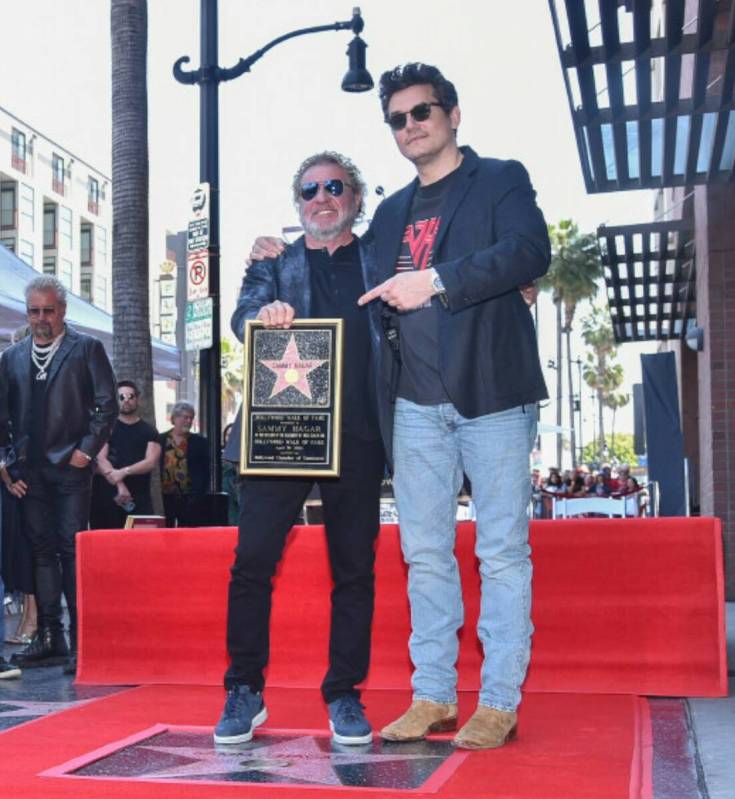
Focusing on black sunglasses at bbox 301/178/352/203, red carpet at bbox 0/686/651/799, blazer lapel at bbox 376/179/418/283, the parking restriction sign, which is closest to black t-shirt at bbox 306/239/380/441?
blazer lapel at bbox 376/179/418/283

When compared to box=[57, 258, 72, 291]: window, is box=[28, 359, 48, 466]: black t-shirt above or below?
below

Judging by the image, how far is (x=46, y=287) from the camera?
681cm

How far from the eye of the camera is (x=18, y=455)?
6.81 meters

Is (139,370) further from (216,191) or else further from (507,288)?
(507,288)

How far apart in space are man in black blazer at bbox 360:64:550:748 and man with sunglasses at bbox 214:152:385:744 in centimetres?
15

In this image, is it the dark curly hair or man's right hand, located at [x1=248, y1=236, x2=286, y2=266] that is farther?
man's right hand, located at [x1=248, y1=236, x2=286, y2=266]

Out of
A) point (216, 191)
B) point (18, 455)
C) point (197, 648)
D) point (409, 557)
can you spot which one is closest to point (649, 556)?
point (409, 557)

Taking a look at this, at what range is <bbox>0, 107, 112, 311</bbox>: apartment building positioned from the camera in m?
65.9

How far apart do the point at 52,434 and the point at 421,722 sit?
11.0ft

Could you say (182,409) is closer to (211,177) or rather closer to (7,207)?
(211,177)

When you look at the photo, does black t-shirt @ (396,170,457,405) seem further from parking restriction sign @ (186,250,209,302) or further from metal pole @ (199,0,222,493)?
parking restriction sign @ (186,250,209,302)

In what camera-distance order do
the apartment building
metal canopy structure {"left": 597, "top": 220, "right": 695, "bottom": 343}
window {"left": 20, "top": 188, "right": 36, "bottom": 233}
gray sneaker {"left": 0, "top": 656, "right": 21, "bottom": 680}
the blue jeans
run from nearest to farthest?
the blue jeans < gray sneaker {"left": 0, "top": 656, "right": 21, "bottom": 680} < metal canopy structure {"left": 597, "top": 220, "right": 695, "bottom": 343} < the apartment building < window {"left": 20, "top": 188, "right": 36, "bottom": 233}

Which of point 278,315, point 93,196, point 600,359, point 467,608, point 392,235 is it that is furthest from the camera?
point 600,359

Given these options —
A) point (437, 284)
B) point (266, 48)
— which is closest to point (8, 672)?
point (437, 284)
